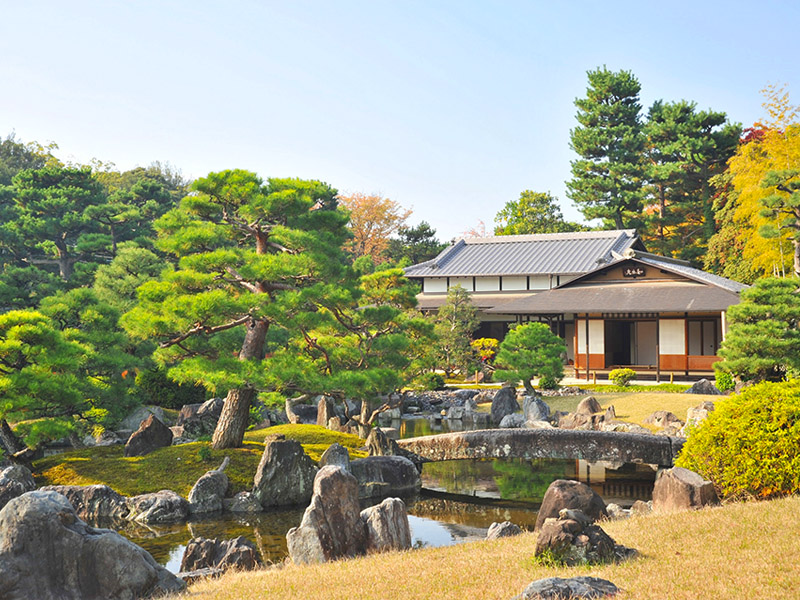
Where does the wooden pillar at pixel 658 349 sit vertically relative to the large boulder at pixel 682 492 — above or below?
above

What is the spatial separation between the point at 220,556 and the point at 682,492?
210 inches

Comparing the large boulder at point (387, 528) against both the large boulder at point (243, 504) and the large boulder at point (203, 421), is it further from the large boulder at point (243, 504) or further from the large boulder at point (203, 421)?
the large boulder at point (203, 421)

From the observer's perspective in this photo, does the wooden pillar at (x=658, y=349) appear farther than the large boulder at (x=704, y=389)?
Yes

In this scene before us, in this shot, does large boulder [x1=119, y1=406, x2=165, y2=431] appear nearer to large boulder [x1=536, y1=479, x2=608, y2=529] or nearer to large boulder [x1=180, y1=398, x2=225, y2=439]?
large boulder [x1=180, y1=398, x2=225, y2=439]

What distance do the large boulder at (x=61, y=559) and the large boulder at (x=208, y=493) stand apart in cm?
586

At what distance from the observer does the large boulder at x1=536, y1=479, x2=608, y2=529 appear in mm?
8438

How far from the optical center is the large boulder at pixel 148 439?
1394cm

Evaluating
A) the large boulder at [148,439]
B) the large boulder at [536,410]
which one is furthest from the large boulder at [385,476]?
the large boulder at [536,410]

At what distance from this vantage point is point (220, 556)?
320 inches

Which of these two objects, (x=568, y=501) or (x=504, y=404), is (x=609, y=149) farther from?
(x=568, y=501)

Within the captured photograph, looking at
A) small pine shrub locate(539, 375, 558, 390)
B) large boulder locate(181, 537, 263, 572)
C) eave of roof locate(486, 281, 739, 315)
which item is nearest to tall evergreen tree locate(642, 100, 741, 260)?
eave of roof locate(486, 281, 739, 315)

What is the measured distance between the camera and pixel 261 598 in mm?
5781

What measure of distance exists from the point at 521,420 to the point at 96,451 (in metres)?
11.1

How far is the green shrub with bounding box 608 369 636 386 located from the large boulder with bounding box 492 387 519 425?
14.8ft
